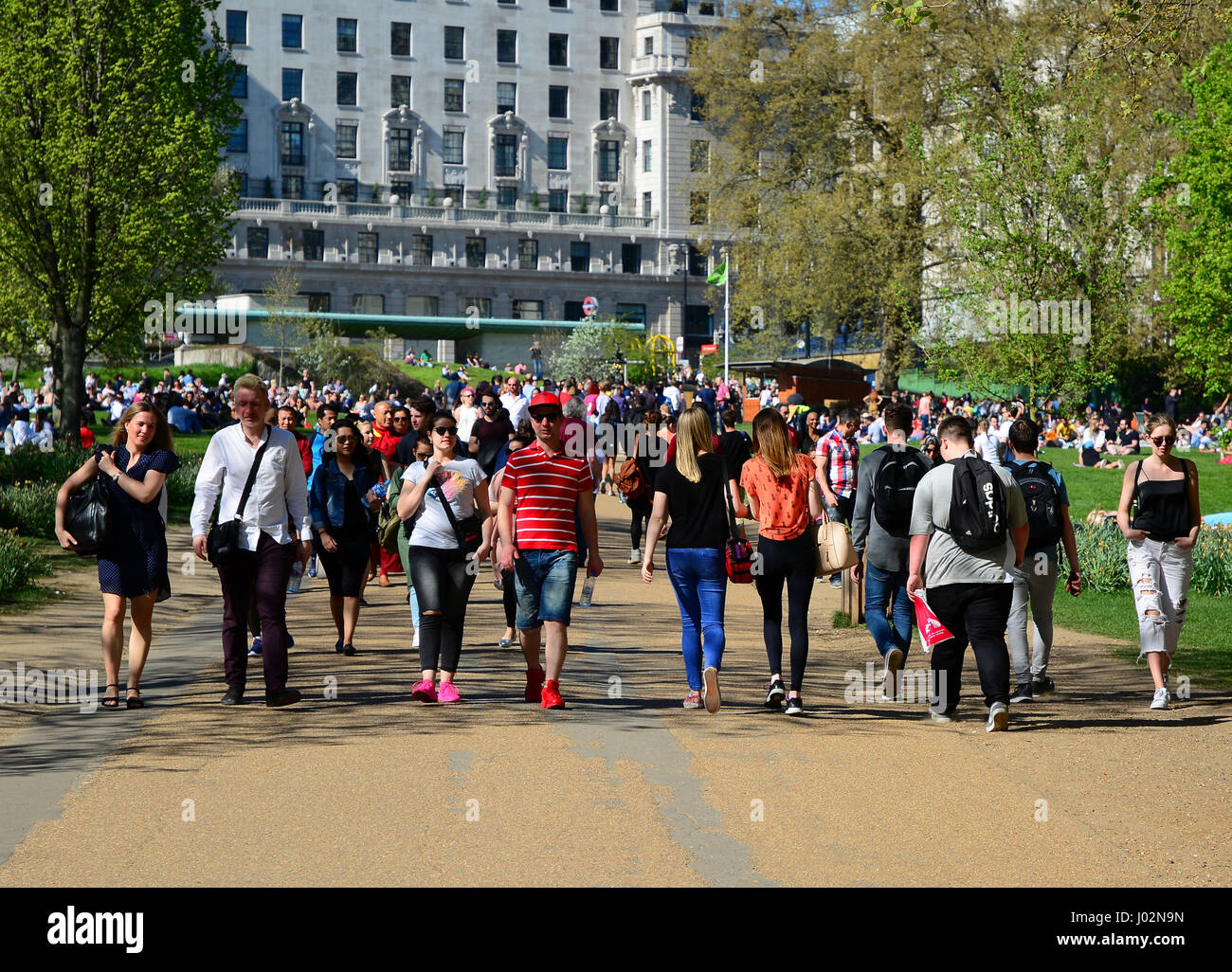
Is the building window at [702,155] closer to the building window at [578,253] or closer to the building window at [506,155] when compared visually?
the building window at [578,253]

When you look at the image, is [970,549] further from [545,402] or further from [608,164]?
[608,164]

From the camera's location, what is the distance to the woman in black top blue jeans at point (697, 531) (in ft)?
30.2

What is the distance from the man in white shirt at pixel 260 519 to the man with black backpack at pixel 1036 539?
4763 mm

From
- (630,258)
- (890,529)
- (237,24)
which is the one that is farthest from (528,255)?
(890,529)

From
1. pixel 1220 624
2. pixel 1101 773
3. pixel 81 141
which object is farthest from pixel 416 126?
pixel 1101 773

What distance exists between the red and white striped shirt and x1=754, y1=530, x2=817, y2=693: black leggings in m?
1.25

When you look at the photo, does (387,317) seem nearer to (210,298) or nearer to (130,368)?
(210,298)

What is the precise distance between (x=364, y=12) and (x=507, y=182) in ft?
44.0

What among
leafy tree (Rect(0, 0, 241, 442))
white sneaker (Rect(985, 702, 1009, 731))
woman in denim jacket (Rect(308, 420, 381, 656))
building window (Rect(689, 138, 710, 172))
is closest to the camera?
white sneaker (Rect(985, 702, 1009, 731))

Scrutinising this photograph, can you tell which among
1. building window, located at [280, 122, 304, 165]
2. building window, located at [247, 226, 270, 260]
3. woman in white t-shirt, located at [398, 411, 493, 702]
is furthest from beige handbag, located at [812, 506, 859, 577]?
building window, located at [280, 122, 304, 165]

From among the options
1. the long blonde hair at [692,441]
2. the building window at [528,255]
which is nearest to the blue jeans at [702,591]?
the long blonde hair at [692,441]

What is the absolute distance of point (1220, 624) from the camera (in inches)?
578

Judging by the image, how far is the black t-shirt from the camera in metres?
9.21

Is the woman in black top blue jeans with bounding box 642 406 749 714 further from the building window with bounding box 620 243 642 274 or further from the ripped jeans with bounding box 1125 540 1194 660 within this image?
the building window with bounding box 620 243 642 274
